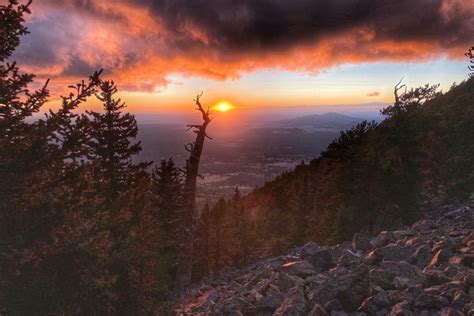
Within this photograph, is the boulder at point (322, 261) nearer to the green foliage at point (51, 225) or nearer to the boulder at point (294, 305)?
the boulder at point (294, 305)

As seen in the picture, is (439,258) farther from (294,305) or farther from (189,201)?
(189,201)

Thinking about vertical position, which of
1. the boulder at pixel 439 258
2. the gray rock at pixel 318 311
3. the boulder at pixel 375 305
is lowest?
the gray rock at pixel 318 311

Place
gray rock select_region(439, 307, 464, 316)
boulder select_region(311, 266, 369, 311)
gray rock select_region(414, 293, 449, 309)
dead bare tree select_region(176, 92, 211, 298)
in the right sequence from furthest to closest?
dead bare tree select_region(176, 92, 211, 298) → boulder select_region(311, 266, 369, 311) → gray rock select_region(414, 293, 449, 309) → gray rock select_region(439, 307, 464, 316)

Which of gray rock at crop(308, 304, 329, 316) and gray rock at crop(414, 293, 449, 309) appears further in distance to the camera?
gray rock at crop(308, 304, 329, 316)

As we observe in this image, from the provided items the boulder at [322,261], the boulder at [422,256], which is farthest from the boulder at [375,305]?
the boulder at [322,261]

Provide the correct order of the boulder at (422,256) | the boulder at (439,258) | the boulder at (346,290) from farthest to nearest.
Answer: the boulder at (422,256) < the boulder at (439,258) < the boulder at (346,290)

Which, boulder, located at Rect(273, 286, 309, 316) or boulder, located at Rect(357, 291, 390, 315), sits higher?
boulder, located at Rect(357, 291, 390, 315)

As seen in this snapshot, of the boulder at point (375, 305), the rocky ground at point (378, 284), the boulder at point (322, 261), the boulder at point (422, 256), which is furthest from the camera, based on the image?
the boulder at point (322, 261)

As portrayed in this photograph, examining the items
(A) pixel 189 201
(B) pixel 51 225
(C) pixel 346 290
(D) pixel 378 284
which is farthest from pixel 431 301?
(A) pixel 189 201

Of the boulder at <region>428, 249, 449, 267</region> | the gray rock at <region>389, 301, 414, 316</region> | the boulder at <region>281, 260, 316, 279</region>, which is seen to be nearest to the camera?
the gray rock at <region>389, 301, 414, 316</region>

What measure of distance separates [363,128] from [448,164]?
7.53 metres

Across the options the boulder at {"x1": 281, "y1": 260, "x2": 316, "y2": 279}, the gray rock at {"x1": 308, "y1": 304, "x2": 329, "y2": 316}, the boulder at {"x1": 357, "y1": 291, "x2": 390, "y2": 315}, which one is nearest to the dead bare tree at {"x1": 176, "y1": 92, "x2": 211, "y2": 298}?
the boulder at {"x1": 281, "y1": 260, "x2": 316, "y2": 279}

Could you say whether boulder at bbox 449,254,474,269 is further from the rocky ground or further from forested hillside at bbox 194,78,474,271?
forested hillside at bbox 194,78,474,271

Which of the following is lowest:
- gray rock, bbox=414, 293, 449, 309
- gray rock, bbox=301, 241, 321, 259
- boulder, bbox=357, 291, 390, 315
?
gray rock, bbox=301, 241, 321, 259
